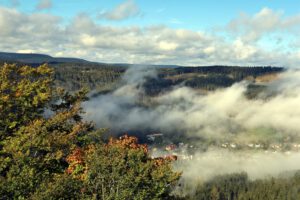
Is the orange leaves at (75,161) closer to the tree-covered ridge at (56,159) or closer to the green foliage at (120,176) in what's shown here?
the tree-covered ridge at (56,159)

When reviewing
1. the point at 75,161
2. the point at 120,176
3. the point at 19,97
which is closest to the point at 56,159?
the point at 75,161

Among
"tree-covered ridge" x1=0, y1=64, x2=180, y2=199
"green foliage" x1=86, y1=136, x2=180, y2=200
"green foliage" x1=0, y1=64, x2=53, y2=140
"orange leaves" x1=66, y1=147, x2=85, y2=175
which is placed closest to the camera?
"tree-covered ridge" x1=0, y1=64, x2=180, y2=199

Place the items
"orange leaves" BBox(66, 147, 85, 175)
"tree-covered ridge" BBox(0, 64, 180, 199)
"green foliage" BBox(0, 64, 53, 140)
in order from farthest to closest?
"green foliage" BBox(0, 64, 53, 140) < "orange leaves" BBox(66, 147, 85, 175) < "tree-covered ridge" BBox(0, 64, 180, 199)

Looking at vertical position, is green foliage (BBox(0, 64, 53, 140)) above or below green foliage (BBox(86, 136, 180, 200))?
above

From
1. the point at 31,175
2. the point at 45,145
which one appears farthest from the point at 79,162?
the point at 31,175

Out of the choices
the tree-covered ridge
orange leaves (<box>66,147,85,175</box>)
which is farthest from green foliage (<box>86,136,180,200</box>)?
orange leaves (<box>66,147,85,175</box>)

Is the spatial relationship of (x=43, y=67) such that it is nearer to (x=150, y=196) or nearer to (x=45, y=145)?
(x=45, y=145)

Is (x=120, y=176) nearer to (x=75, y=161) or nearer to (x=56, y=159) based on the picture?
(x=75, y=161)

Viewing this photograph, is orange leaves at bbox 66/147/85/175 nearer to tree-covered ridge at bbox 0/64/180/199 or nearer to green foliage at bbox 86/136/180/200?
tree-covered ridge at bbox 0/64/180/199

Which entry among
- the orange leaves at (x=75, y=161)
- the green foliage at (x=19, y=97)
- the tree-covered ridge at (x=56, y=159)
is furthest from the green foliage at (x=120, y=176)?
the green foliage at (x=19, y=97)
